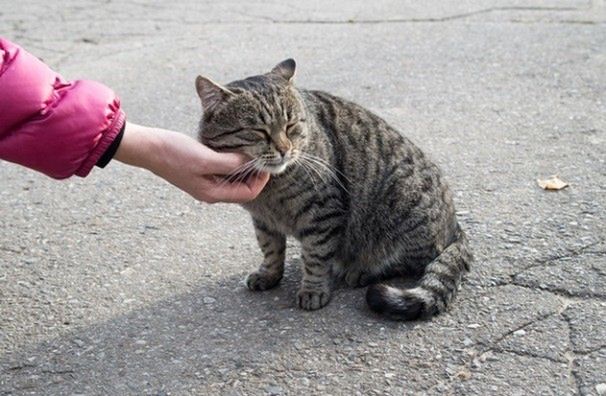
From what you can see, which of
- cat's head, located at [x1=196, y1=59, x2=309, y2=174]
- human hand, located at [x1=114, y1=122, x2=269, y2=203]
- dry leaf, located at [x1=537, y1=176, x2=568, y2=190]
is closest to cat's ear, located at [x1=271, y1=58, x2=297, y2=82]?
cat's head, located at [x1=196, y1=59, x2=309, y2=174]

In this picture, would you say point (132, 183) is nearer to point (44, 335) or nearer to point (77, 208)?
point (77, 208)

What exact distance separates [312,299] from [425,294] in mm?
412

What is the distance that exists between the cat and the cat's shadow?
0.29ft

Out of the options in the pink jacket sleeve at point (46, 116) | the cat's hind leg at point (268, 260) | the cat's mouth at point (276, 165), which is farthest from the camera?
the cat's hind leg at point (268, 260)

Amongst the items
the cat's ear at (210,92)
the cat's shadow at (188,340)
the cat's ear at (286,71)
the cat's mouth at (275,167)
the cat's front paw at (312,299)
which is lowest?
the cat's shadow at (188,340)

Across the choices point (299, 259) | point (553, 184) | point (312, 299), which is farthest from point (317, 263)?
point (553, 184)

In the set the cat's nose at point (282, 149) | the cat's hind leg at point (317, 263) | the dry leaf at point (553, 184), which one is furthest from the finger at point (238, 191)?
the dry leaf at point (553, 184)

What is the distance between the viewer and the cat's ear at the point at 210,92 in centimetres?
304

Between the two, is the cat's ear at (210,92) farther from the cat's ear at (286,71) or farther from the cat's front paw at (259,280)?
the cat's front paw at (259,280)

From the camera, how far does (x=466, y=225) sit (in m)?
3.75

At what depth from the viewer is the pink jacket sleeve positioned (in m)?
2.56

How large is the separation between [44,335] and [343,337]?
103 centimetres

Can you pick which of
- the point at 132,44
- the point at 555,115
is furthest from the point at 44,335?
the point at 132,44

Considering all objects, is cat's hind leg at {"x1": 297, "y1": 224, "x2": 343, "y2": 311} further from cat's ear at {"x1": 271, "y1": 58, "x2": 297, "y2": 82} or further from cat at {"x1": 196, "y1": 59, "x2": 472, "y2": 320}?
cat's ear at {"x1": 271, "y1": 58, "x2": 297, "y2": 82}
